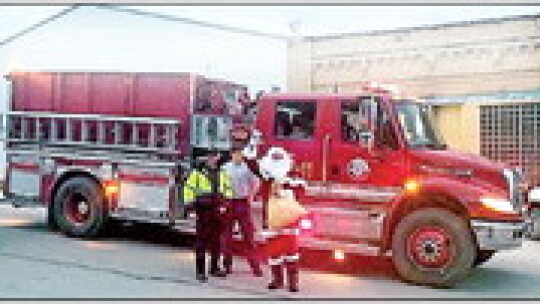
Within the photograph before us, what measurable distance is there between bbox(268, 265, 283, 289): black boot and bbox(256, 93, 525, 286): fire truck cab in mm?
1283

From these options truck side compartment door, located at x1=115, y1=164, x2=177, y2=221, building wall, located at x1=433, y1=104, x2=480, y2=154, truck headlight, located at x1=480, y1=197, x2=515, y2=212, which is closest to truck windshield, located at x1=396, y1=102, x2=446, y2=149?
truck headlight, located at x1=480, y1=197, x2=515, y2=212

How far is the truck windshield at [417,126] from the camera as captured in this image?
36.2 ft

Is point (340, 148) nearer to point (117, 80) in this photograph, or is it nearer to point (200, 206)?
point (200, 206)

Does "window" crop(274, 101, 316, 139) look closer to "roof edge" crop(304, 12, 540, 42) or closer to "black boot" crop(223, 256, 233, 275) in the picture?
"black boot" crop(223, 256, 233, 275)

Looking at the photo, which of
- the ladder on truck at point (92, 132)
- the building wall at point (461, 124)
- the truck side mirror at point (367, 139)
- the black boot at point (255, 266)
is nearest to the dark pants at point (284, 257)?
the black boot at point (255, 266)

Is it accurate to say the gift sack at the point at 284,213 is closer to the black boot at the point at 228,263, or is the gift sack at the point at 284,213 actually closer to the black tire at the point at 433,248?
the black boot at the point at 228,263

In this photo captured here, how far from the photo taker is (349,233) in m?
Answer: 11.0

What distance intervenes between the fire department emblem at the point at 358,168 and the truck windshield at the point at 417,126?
0.63m

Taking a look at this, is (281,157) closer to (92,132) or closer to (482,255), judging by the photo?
(482,255)

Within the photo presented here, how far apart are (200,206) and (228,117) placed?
9.63 feet

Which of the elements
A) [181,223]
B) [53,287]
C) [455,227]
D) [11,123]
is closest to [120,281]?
[53,287]

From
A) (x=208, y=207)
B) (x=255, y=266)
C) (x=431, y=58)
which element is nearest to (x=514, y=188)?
(x=255, y=266)

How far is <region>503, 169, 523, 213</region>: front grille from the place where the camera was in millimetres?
10469

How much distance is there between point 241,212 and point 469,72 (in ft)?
46.9
